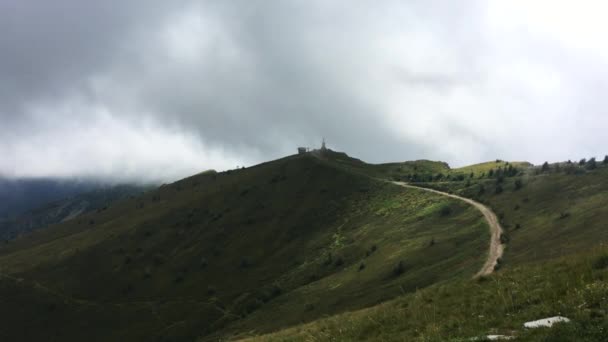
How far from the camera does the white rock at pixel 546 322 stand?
14770 millimetres

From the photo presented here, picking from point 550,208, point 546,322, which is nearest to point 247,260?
point 550,208

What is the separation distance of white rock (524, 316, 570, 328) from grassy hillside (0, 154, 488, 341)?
94.2 feet

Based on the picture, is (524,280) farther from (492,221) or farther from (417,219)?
(417,219)

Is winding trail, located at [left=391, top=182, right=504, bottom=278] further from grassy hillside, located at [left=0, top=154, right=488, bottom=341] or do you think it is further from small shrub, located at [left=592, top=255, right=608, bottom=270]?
small shrub, located at [left=592, top=255, right=608, bottom=270]

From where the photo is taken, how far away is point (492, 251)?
5088 centimetres

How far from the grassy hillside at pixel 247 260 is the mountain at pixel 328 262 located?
0.42 m

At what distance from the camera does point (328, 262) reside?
7950 cm

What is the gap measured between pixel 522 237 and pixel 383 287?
17918 mm

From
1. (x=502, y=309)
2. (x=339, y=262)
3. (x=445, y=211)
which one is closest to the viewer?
(x=502, y=309)

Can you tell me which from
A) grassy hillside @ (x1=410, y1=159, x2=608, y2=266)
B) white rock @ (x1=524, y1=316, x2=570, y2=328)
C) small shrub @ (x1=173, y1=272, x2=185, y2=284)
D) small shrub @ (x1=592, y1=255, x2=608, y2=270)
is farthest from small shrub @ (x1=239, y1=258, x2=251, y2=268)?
white rock @ (x1=524, y1=316, x2=570, y2=328)

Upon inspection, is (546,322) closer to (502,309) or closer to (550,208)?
(502,309)

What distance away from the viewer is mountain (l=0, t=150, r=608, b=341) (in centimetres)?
2127

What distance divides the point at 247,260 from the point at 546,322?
85447mm

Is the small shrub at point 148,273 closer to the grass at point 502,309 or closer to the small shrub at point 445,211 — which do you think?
the small shrub at point 445,211
